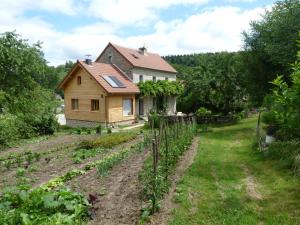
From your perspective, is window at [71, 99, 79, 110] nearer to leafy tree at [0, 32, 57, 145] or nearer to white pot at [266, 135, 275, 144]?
leafy tree at [0, 32, 57, 145]

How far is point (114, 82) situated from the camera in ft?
102

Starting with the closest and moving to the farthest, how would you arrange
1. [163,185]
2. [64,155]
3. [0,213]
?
[0,213] → [163,185] → [64,155]

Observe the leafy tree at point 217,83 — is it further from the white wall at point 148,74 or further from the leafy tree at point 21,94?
the leafy tree at point 21,94

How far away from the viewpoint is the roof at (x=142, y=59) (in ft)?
119

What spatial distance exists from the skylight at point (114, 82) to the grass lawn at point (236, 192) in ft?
53.8

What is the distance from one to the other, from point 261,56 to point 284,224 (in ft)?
59.6

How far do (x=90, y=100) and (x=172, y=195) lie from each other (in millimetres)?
22495

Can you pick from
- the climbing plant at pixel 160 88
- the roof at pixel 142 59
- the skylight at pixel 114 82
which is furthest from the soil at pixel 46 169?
the roof at pixel 142 59

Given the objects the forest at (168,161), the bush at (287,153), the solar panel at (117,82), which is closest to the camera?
the forest at (168,161)

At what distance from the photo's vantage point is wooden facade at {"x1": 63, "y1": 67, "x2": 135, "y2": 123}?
2930 cm

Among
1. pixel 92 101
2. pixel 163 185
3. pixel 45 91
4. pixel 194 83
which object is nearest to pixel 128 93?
pixel 92 101

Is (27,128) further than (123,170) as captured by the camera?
Yes

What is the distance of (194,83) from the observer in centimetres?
3138

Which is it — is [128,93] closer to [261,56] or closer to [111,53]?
[111,53]
